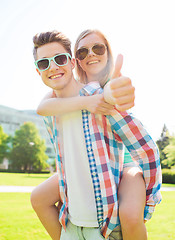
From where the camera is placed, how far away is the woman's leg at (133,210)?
1.79 metres

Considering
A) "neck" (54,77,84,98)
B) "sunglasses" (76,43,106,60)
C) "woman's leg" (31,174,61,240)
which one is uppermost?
"sunglasses" (76,43,106,60)

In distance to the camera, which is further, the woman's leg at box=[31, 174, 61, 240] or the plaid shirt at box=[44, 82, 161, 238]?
the woman's leg at box=[31, 174, 61, 240]

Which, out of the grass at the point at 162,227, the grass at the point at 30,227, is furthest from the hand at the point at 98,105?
the grass at the point at 162,227

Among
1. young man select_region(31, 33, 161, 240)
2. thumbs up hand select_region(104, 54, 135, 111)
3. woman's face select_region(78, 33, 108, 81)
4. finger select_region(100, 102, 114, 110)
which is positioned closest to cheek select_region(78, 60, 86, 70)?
woman's face select_region(78, 33, 108, 81)

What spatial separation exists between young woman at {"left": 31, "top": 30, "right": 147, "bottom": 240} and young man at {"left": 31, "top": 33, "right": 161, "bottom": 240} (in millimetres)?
56

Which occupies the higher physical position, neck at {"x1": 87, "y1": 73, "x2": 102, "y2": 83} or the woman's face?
the woman's face

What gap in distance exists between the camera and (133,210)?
5.89ft

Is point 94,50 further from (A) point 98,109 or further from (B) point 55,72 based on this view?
(A) point 98,109

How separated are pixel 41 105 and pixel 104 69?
0.69 metres

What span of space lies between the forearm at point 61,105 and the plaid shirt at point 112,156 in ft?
0.35

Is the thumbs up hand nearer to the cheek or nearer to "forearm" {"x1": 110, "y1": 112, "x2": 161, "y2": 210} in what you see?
"forearm" {"x1": 110, "y1": 112, "x2": 161, "y2": 210}

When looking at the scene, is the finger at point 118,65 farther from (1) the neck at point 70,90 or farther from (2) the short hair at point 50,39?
(2) the short hair at point 50,39

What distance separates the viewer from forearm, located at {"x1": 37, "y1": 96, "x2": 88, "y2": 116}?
193 centimetres

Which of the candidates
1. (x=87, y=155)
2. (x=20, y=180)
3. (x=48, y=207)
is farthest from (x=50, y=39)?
(x=20, y=180)
